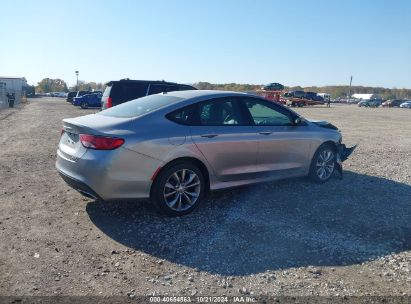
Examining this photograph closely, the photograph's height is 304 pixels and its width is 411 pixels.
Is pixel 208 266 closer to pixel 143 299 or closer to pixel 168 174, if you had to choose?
pixel 143 299

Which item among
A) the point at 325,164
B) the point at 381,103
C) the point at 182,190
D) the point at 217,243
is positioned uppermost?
the point at 381,103

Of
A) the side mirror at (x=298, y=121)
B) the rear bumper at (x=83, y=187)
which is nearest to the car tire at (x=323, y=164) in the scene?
the side mirror at (x=298, y=121)

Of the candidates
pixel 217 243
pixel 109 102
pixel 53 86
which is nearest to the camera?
pixel 217 243

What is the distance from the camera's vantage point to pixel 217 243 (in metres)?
4.45

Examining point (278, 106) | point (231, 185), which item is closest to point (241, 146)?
point (231, 185)

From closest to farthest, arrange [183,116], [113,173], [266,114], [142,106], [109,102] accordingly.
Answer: [113,173]
[183,116]
[142,106]
[266,114]
[109,102]

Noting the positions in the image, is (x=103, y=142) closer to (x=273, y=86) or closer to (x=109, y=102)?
(x=109, y=102)

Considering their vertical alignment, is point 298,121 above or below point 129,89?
below

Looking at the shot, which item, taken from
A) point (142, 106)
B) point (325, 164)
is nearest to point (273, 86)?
point (325, 164)

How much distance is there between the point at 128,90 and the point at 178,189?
7.17 meters

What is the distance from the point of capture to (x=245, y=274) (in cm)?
379

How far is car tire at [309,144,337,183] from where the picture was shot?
6816 mm

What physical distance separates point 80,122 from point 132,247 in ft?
5.94

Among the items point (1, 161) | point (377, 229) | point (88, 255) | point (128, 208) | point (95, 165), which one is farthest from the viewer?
Answer: point (1, 161)
